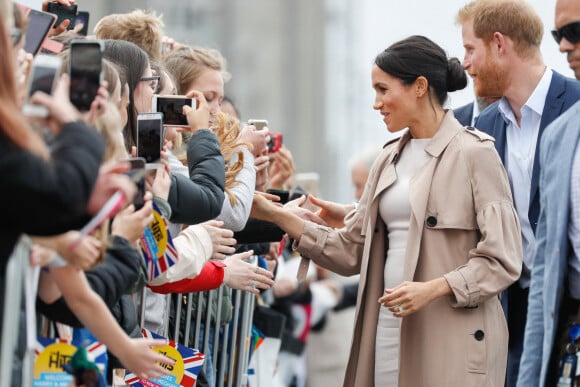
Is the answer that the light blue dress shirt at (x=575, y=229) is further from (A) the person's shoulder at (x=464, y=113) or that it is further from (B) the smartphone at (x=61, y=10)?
(B) the smartphone at (x=61, y=10)

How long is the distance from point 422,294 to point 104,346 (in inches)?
67.1

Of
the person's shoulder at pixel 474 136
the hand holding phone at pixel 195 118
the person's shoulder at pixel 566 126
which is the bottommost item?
the person's shoulder at pixel 474 136

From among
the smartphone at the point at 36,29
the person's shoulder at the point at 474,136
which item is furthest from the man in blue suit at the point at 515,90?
the smartphone at the point at 36,29

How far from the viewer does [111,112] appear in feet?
14.0

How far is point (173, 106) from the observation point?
5.66m

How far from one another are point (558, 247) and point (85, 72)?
1972 mm

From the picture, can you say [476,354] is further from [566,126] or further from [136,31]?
[136,31]

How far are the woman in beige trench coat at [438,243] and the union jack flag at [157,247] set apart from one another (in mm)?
996

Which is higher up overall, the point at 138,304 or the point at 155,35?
the point at 155,35

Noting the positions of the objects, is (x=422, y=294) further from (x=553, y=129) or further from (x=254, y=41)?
(x=254, y=41)

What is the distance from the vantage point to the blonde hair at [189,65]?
23.2 feet

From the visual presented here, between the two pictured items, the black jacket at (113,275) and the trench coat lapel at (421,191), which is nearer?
the black jacket at (113,275)

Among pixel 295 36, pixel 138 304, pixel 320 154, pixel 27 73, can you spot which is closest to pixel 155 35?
pixel 138 304

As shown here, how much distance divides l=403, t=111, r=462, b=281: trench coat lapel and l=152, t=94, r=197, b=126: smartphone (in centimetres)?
102
